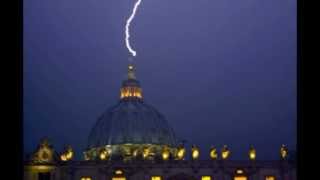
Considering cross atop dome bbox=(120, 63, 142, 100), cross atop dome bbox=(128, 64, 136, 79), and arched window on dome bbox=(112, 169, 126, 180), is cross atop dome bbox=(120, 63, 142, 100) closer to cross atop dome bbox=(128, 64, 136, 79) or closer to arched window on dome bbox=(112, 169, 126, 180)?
cross atop dome bbox=(128, 64, 136, 79)

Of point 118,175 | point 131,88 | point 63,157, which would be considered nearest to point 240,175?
point 118,175

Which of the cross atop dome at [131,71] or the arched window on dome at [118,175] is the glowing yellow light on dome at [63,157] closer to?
the arched window on dome at [118,175]

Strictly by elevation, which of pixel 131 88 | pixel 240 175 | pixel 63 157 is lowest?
pixel 240 175

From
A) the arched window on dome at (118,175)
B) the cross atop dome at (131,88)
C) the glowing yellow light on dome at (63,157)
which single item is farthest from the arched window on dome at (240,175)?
the cross atop dome at (131,88)

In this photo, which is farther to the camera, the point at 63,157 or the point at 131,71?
the point at 131,71

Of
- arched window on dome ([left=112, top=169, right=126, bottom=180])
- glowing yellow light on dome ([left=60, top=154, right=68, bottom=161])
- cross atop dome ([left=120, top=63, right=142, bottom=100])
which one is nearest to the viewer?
arched window on dome ([left=112, top=169, right=126, bottom=180])

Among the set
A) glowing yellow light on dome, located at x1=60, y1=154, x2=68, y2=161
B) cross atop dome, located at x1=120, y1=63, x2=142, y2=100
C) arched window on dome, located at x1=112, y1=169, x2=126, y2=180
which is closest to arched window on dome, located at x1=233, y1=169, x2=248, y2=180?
arched window on dome, located at x1=112, y1=169, x2=126, y2=180

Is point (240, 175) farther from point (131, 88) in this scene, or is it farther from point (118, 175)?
point (131, 88)

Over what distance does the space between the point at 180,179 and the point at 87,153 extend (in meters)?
42.1

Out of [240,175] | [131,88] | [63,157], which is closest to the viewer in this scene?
[240,175]
